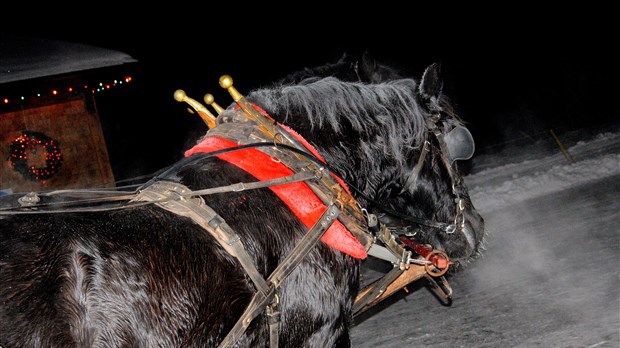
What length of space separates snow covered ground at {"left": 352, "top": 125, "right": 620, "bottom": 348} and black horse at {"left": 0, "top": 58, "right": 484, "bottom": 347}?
4.55 feet

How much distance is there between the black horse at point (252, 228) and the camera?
172cm

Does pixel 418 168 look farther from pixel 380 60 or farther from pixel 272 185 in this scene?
pixel 380 60

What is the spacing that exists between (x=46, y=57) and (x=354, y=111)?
5.33 metres

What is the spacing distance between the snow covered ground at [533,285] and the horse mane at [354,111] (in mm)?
1491

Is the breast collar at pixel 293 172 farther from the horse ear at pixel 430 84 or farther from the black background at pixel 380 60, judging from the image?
the black background at pixel 380 60

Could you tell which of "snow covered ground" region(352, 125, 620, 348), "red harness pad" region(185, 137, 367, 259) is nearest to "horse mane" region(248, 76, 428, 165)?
"red harness pad" region(185, 137, 367, 259)

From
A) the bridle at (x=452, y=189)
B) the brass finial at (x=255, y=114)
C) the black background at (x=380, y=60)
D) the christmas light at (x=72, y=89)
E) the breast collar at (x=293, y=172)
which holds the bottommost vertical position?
the black background at (x=380, y=60)

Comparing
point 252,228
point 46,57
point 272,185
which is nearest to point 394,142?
point 272,185

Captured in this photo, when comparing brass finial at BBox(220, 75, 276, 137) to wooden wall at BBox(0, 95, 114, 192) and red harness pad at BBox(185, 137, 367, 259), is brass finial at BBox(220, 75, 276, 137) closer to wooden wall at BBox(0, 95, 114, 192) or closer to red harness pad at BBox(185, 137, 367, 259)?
red harness pad at BBox(185, 137, 367, 259)

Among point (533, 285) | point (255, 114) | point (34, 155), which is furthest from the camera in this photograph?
point (34, 155)

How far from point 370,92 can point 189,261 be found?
1.30 meters

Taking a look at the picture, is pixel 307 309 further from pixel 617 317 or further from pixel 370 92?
pixel 617 317

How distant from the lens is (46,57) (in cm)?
677

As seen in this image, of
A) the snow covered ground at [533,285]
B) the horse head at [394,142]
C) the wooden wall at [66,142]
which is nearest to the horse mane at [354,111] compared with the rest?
the horse head at [394,142]
